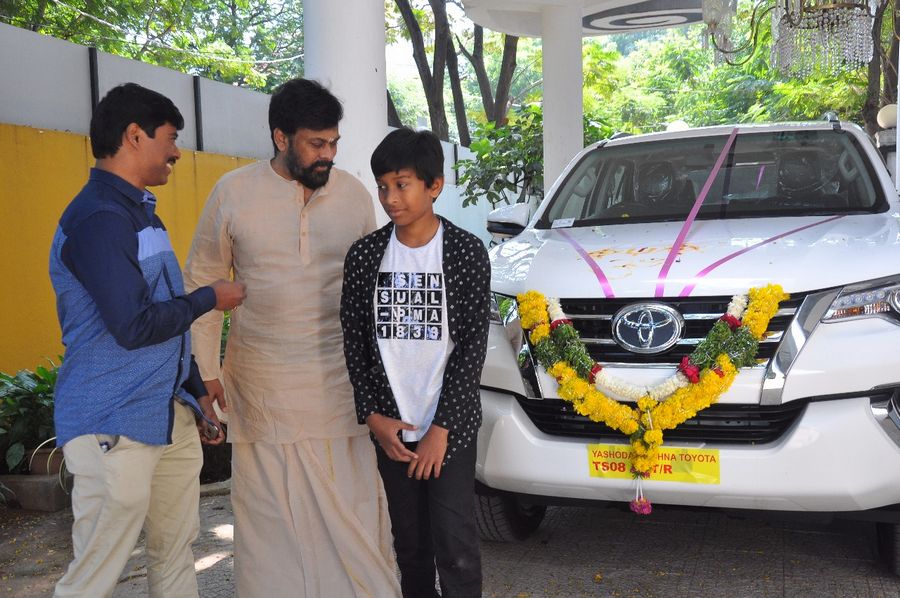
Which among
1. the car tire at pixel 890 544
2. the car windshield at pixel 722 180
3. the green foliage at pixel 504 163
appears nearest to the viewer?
the car tire at pixel 890 544

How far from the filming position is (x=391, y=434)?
2.78m

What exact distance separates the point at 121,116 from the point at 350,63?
7.23 feet

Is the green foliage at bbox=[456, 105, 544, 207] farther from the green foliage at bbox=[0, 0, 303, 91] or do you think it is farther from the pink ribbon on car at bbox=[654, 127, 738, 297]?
the green foliage at bbox=[0, 0, 303, 91]

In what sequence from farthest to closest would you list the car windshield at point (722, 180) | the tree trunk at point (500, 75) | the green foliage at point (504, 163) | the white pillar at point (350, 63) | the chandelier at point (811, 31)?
the tree trunk at point (500, 75) < the green foliage at point (504, 163) < the chandelier at point (811, 31) < the white pillar at point (350, 63) < the car windshield at point (722, 180)

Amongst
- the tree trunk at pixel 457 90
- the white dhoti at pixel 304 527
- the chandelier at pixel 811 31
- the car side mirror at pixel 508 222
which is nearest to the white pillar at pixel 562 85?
the chandelier at pixel 811 31

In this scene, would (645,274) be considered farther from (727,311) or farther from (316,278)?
(316,278)

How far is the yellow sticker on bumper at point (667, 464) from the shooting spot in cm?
325

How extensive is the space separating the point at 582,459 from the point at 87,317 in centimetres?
171

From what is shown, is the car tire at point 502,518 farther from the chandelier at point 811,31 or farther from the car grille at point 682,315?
the chandelier at point 811,31

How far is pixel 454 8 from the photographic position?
69.2 feet

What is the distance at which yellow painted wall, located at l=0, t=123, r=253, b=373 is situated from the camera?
8023 millimetres

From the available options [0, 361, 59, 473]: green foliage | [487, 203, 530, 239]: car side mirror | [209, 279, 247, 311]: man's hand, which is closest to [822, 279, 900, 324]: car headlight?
[487, 203, 530, 239]: car side mirror

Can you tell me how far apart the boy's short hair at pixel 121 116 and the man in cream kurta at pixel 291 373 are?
43cm

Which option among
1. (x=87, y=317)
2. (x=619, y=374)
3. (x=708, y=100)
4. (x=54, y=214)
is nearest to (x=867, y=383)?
(x=619, y=374)
